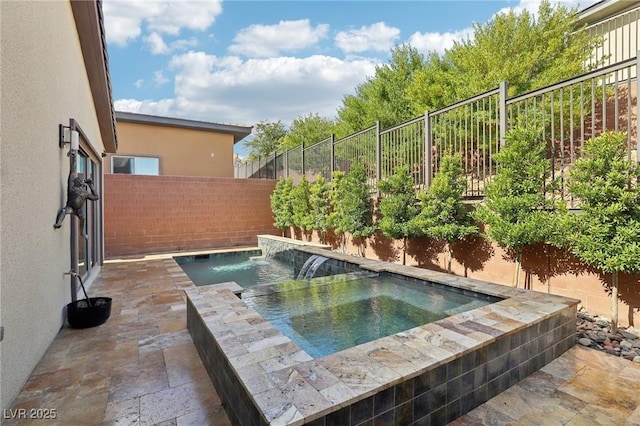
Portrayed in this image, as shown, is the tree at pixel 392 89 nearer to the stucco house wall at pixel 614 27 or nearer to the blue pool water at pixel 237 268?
the stucco house wall at pixel 614 27

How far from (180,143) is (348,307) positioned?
12.2 m

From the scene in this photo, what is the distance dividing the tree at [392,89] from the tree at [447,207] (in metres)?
8.41

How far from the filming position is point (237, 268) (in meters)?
8.27

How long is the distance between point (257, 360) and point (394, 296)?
2667 millimetres

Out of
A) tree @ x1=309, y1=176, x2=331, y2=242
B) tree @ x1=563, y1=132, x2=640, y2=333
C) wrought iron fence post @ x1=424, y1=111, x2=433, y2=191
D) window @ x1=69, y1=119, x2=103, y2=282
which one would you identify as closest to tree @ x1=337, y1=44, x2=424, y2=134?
tree @ x1=309, y1=176, x2=331, y2=242

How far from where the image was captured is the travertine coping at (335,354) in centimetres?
167

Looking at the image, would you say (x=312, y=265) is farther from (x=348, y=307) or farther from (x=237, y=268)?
(x=348, y=307)

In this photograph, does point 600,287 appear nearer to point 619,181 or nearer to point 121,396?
point 619,181

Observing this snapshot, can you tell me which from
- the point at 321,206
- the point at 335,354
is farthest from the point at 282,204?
the point at 335,354

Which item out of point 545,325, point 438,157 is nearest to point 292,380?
point 545,325

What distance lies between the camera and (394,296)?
14.4ft

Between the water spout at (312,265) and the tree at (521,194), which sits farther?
the water spout at (312,265)

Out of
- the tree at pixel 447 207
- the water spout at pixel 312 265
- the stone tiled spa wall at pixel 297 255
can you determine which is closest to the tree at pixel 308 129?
the stone tiled spa wall at pixel 297 255

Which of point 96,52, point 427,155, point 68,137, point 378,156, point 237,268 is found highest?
point 96,52
